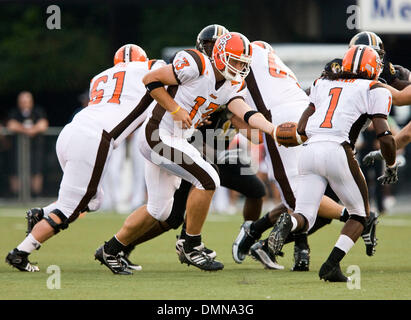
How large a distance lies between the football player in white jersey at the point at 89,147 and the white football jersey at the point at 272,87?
958 mm

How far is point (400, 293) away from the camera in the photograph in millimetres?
6746

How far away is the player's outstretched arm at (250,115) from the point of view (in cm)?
784

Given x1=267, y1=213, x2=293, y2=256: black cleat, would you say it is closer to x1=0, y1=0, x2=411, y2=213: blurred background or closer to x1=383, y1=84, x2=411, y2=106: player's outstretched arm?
x1=383, y1=84, x2=411, y2=106: player's outstretched arm

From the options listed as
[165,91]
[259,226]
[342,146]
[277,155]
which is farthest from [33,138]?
[342,146]

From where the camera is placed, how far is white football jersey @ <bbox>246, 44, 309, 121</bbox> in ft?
28.8

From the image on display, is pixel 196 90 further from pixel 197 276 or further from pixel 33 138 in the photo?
pixel 33 138

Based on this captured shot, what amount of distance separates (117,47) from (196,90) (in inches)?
552

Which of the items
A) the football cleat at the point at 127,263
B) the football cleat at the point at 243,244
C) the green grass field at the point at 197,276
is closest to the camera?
the green grass field at the point at 197,276

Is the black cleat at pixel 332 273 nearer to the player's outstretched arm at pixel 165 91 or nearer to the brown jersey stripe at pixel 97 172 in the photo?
the player's outstretched arm at pixel 165 91

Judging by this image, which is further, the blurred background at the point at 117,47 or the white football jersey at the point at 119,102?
the blurred background at the point at 117,47

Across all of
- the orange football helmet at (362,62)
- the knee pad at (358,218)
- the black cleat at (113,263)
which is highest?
the orange football helmet at (362,62)

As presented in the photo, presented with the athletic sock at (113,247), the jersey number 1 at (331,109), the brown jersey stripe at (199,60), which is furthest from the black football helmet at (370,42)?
the athletic sock at (113,247)

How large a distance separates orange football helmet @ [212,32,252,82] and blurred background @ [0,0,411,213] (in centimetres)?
628
